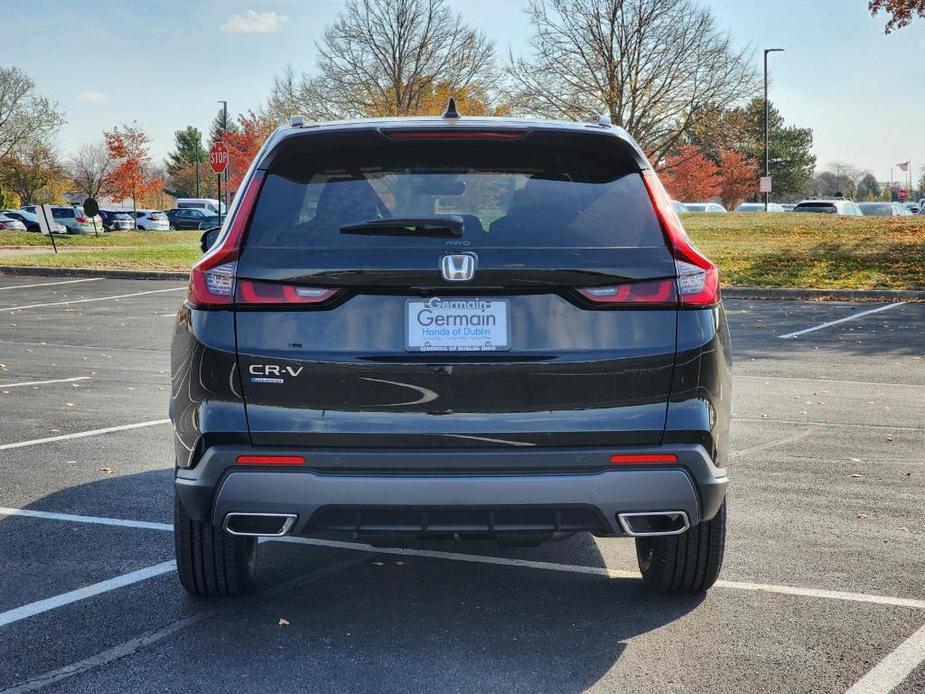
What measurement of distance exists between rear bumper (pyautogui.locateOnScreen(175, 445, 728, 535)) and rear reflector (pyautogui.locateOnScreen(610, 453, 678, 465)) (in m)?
0.02

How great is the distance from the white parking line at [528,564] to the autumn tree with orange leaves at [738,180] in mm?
74995

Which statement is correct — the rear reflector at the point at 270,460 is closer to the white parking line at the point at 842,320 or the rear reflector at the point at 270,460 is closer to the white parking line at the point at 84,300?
the white parking line at the point at 842,320

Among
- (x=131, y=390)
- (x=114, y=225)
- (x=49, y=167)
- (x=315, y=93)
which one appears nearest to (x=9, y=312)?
(x=131, y=390)

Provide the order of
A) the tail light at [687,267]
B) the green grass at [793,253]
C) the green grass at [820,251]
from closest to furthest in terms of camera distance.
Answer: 1. the tail light at [687,267]
2. the green grass at [820,251]
3. the green grass at [793,253]

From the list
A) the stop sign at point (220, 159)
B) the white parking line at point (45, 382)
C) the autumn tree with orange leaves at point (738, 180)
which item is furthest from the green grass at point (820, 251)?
the autumn tree with orange leaves at point (738, 180)

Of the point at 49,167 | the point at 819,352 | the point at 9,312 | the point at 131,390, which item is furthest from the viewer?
the point at 49,167

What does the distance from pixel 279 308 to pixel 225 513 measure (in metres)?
0.68

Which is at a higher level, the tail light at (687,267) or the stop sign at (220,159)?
the stop sign at (220,159)

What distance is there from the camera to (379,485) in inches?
140

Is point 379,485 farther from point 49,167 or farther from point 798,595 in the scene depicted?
point 49,167

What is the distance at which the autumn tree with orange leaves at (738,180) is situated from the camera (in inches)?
3095

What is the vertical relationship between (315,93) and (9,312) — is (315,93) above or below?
above

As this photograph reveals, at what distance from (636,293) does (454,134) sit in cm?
87

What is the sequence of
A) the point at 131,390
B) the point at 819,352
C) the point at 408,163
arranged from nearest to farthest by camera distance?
the point at 408,163
the point at 131,390
the point at 819,352
